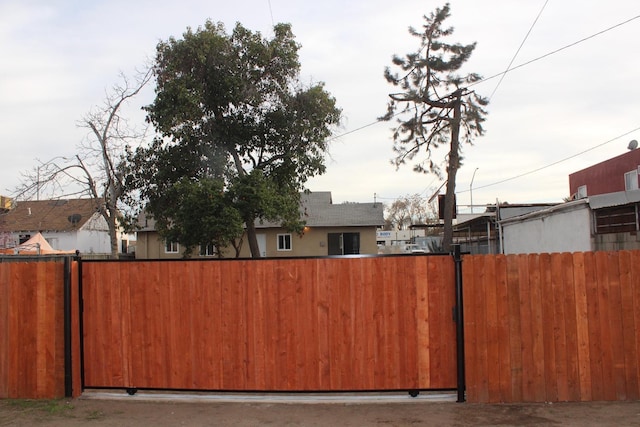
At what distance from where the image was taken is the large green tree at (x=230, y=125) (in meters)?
21.2

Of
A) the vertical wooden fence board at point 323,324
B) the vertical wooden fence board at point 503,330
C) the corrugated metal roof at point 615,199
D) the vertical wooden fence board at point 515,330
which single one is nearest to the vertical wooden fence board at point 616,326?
the vertical wooden fence board at point 515,330

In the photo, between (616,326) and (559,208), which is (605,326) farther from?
(559,208)

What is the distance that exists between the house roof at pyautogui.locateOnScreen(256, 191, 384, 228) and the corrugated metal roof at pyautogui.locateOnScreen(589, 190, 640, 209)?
796 inches

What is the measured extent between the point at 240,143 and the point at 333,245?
39.4 feet

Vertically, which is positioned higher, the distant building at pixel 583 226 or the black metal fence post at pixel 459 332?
the distant building at pixel 583 226

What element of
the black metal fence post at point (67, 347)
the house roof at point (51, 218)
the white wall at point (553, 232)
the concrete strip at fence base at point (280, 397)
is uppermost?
the house roof at point (51, 218)

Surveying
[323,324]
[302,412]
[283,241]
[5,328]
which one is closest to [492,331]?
[323,324]

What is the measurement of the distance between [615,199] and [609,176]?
12.8 m

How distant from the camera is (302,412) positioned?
5.76m

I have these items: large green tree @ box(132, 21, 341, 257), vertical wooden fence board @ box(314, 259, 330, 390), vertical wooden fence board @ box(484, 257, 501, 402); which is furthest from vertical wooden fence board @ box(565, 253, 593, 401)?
large green tree @ box(132, 21, 341, 257)

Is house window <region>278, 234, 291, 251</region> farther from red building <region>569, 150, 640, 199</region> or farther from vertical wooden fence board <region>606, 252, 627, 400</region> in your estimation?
vertical wooden fence board <region>606, 252, 627, 400</region>

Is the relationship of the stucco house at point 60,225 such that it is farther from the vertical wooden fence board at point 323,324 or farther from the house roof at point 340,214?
the vertical wooden fence board at point 323,324

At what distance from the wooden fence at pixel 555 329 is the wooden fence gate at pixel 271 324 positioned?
36 centimetres

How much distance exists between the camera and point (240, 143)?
2291cm
